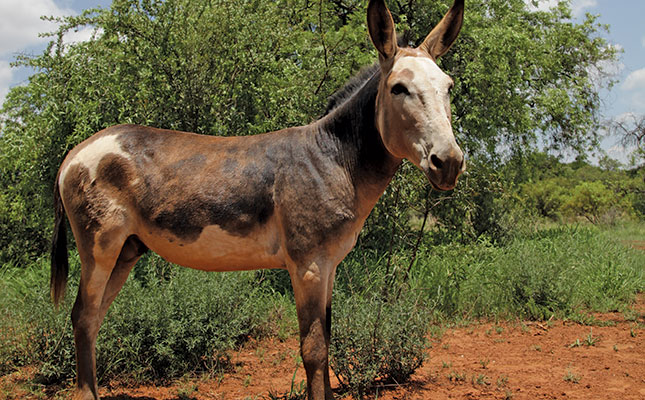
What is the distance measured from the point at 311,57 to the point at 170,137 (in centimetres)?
466

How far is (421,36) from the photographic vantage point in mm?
10438

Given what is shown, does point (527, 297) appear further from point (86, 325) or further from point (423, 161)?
point (86, 325)

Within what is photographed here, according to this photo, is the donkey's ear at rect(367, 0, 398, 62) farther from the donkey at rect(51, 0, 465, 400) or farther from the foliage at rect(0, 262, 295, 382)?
the foliage at rect(0, 262, 295, 382)

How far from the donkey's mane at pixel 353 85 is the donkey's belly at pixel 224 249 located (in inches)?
41.6

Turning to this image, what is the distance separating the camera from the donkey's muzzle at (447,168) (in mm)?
2381

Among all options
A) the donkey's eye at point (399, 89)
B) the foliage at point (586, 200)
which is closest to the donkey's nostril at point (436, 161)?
the donkey's eye at point (399, 89)

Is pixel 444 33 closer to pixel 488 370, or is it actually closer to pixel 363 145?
pixel 363 145

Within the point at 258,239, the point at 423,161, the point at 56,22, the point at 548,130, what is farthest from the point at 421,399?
the point at 548,130

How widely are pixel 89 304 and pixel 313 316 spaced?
155cm

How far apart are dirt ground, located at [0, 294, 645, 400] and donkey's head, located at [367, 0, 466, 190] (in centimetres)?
198

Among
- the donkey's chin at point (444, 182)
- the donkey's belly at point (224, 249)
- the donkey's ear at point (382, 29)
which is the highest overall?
the donkey's ear at point (382, 29)

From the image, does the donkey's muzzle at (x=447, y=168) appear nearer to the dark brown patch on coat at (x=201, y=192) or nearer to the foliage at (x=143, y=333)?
the dark brown patch on coat at (x=201, y=192)

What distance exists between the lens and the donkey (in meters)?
2.84

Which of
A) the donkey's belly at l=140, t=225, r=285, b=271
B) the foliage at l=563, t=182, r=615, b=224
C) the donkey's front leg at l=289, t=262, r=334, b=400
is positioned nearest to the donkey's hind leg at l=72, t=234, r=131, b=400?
the donkey's belly at l=140, t=225, r=285, b=271
